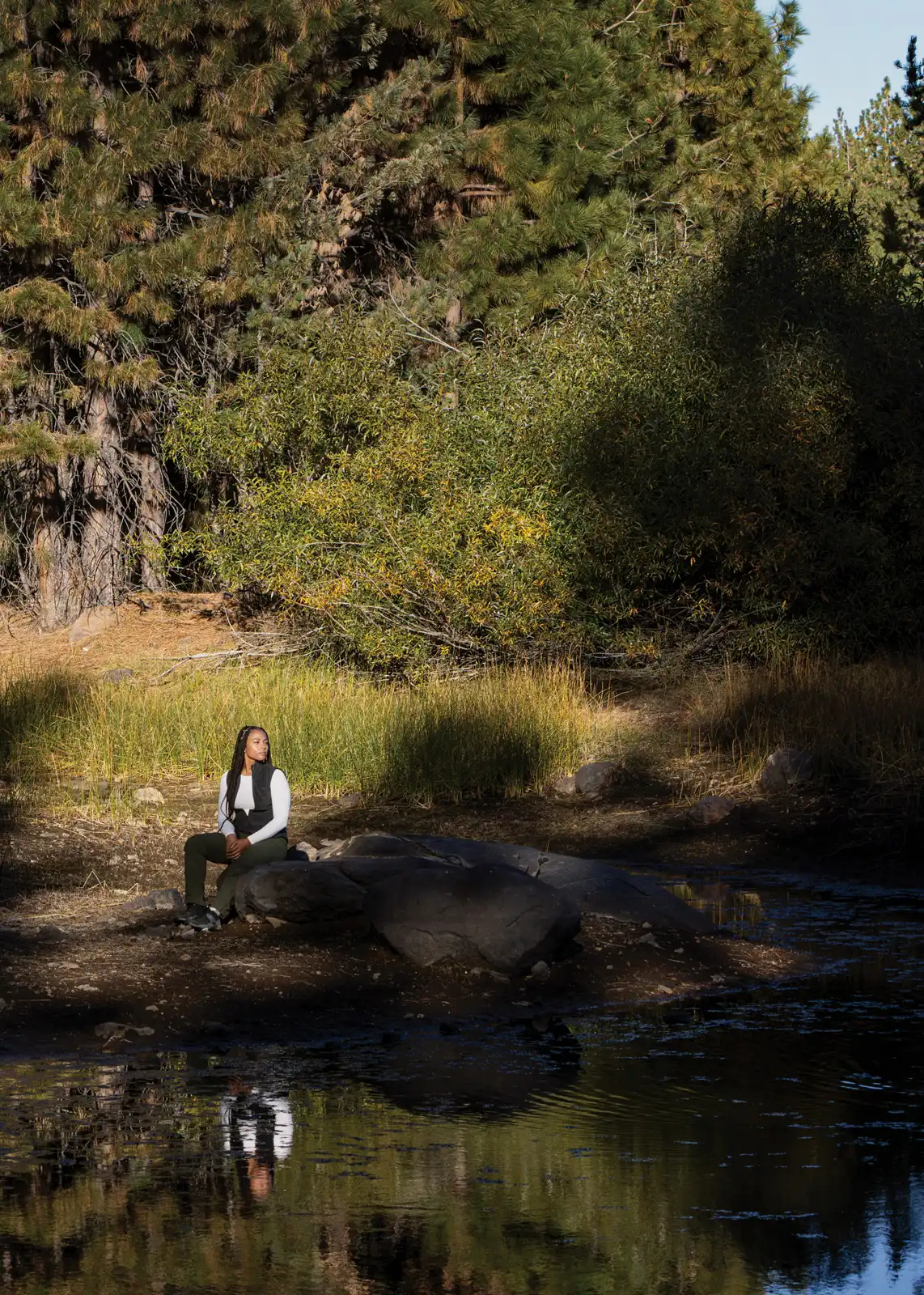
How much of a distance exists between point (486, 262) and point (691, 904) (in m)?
14.7

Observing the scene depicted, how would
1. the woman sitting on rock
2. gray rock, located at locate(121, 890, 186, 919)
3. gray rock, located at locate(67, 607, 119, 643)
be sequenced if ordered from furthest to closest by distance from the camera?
gray rock, located at locate(67, 607, 119, 643) < gray rock, located at locate(121, 890, 186, 919) < the woman sitting on rock

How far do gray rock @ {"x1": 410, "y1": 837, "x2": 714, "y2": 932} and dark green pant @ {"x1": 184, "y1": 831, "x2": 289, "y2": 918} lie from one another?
1036 mm

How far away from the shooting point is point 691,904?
35.4 ft

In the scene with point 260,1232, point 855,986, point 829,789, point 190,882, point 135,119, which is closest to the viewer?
point 260,1232

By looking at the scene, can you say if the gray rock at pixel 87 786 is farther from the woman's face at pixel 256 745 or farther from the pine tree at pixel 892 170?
the pine tree at pixel 892 170

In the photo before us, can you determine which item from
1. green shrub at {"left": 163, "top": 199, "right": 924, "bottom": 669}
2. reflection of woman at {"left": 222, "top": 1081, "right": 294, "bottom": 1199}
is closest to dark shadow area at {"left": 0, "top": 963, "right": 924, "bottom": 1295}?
reflection of woman at {"left": 222, "top": 1081, "right": 294, "bottom": 1199}

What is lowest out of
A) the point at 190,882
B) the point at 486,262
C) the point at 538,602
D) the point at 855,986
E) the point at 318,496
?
the point at 855,986

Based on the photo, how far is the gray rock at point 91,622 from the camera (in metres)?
23.2

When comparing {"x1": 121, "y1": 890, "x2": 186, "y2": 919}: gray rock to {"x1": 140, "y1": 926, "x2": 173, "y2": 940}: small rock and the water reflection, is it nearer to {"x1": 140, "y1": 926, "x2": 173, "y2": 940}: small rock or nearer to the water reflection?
{"x1": 140, "y1": 926, "x2": 173, "y2": 940}: small rock

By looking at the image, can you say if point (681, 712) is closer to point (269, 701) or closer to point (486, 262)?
point (269, 701)

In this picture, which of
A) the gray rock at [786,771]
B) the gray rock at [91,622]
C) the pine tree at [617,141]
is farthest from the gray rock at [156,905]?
the gray rock at [91,622]

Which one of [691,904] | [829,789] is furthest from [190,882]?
[829,789]

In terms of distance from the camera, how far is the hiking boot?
29.6ft

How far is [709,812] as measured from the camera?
44.2ft
